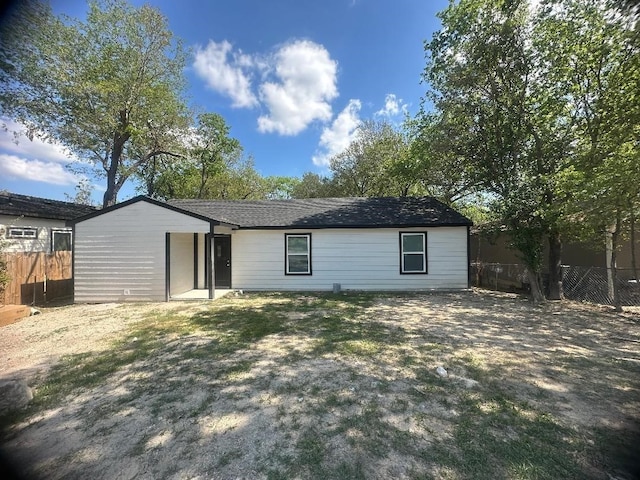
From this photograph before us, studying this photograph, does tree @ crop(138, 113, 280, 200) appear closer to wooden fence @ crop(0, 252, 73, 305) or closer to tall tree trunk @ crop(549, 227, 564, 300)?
wooden fence @ crop(0, 252, 73, 305)

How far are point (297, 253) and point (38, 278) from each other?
26.6 feet

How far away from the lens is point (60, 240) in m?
11.9

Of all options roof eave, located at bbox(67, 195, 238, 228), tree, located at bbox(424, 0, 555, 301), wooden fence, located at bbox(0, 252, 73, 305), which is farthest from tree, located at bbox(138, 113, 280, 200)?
tree, located at bbox(424, 0, 555, 301)

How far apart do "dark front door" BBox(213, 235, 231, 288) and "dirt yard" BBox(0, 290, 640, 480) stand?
4887mm

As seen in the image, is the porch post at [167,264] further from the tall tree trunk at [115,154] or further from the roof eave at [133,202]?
the tall tree trunk at [115,154]

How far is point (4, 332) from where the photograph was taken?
20.6 ft

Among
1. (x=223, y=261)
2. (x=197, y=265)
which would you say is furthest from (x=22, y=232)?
(x=223, y=261)

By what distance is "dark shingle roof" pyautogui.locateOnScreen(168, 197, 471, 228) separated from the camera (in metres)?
11.0

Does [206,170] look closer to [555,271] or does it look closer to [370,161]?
[370,161]

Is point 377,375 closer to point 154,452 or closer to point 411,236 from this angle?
point 154,452

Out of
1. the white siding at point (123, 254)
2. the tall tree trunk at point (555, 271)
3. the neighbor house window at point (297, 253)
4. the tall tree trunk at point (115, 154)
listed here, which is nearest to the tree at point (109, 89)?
the tall tree trunk at point (115, 154)

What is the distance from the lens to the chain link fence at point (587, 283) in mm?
8289

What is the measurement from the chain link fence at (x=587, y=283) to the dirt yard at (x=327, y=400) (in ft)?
8.44

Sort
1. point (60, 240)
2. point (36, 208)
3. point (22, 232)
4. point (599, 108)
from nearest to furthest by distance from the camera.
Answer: point (599, 108)
point (22, 232)
point (36, 208)
point (60, 240)
